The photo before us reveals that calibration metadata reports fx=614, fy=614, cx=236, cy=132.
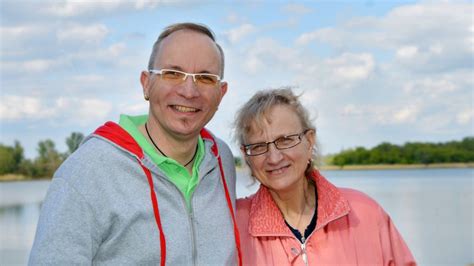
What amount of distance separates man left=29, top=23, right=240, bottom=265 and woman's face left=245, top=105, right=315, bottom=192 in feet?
0.90

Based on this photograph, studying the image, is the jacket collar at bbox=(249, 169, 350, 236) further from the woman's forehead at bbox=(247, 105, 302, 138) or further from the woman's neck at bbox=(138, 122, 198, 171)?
the woman's neck at bbox=(138, 122, 198, 171)

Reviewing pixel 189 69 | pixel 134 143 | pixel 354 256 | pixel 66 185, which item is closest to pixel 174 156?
pixel 134 143

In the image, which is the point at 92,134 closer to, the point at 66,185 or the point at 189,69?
the point at 66,185

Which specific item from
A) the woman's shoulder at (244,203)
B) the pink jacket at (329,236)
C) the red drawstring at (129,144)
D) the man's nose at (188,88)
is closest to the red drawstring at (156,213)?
the red drawstring at (129,144)

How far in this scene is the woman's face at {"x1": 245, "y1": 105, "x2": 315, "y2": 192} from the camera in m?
3.19

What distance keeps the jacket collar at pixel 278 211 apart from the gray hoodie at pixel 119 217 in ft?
1.14

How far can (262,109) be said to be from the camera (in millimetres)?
3203

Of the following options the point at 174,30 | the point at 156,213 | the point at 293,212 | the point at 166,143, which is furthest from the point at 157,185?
the point at 293,212

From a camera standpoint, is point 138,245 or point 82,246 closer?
point 82,246

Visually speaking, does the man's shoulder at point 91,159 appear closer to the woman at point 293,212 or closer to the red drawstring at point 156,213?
the red drawstring at point 156,213

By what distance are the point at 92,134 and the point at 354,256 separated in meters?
1.46

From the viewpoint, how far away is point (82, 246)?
235cm

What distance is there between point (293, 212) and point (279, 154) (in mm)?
359

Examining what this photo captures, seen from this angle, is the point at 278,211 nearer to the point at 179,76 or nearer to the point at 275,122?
the point at 275,122
